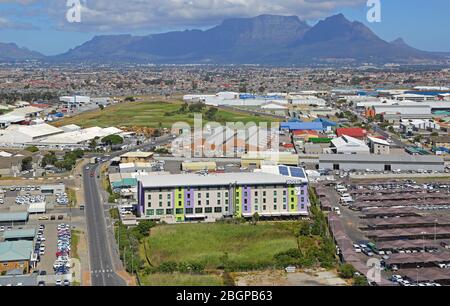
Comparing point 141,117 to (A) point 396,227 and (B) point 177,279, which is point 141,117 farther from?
(B) point 177,279

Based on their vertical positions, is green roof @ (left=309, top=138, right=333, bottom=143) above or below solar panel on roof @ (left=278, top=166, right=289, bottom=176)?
below

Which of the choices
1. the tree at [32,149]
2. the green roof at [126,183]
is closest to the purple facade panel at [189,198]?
the green roof at [126,183]

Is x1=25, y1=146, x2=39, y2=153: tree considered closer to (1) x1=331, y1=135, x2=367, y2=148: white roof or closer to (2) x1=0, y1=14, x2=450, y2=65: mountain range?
(1) x1=331, y1=135, x2=367, y2=148: white roof

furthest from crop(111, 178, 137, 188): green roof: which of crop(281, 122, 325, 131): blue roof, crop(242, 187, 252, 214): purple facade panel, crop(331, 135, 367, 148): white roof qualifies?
crop(281, 122, 325, 131): blue roof

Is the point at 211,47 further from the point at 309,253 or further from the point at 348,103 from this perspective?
the point at 309,253

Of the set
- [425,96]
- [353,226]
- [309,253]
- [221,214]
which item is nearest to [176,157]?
[221,214]

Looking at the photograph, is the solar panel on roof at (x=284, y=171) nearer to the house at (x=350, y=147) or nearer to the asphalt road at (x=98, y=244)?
the asphalt road at (x=98, y=244)
